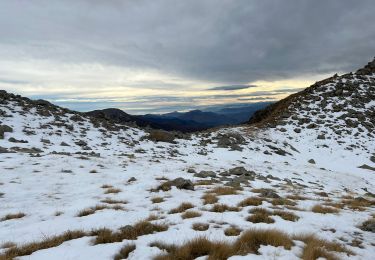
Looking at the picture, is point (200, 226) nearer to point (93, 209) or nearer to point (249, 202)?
point (249, 202)

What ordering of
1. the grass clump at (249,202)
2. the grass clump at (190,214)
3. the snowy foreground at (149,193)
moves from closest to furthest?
the snowy foreground at (149,193)
the grass clump at (190,214)
the grass clump at (249,202)

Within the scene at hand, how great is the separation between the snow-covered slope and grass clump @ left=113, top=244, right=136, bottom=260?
0.10m

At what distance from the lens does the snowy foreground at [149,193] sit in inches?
265

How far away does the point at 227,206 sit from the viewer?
9.43 meters

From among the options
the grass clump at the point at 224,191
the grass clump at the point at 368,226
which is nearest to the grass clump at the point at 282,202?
the grass clump at the point at 224,191

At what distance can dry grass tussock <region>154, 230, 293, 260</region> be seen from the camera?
5.62 meters

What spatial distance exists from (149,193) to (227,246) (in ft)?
20.9

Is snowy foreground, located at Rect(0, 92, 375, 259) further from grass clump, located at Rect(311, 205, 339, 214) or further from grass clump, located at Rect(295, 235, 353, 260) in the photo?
grass clump, located at Rect(295, 235, 353, 260)

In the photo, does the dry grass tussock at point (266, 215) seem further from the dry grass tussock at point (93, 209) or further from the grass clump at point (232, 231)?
the dry grass tussock at point (93, 209)

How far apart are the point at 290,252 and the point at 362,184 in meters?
18.4

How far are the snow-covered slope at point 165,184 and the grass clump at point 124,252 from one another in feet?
0.33

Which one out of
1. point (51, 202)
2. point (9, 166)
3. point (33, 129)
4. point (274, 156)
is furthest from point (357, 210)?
point (33, 129)

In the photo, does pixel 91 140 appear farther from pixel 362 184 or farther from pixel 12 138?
pixel 362 184

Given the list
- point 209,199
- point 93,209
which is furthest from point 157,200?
point 93,209
